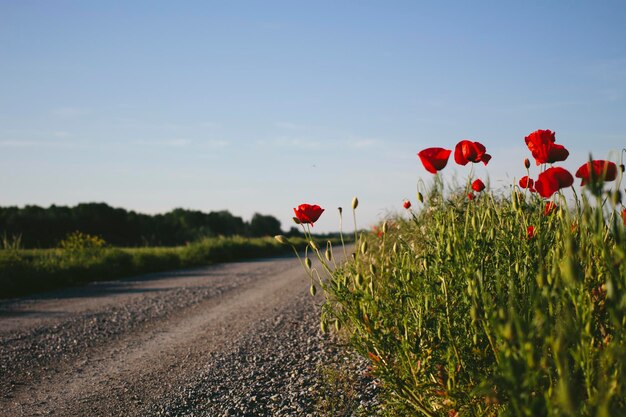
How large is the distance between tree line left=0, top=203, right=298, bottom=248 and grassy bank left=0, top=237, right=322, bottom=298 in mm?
7785

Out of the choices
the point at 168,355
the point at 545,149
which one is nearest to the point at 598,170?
the point at 545,149

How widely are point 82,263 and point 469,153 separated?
12650 millimetres

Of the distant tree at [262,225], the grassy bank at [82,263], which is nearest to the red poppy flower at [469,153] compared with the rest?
Answer: the grassy bank at [82,263]

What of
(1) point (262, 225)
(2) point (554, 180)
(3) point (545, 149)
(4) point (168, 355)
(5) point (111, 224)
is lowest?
(4) point (168, 355)

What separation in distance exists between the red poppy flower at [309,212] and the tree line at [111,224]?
77.7 feet

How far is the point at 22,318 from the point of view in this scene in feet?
27.1

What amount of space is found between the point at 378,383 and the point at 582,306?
256cm

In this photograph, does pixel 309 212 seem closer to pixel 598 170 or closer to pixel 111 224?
pixel 598 170

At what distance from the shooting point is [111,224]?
34.2 metres

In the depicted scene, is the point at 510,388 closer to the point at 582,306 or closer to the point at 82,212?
the point at 582,306

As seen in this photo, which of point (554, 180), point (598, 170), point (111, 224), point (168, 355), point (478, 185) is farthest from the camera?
point (111, 224)

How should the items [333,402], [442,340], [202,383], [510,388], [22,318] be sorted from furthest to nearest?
[22,318] < [202,383] < [333,402] < [442,340] < [510,388]

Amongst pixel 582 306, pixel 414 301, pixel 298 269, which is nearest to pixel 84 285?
pixel 298 269

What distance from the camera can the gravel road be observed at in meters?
4.26
